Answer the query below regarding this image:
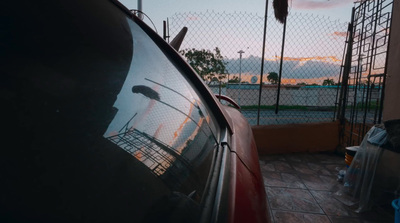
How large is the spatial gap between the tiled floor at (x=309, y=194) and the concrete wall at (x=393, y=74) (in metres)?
1.21

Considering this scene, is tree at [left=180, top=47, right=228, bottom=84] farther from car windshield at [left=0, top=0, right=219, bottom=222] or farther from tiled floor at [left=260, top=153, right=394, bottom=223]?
car windshield at [left=0, top=0, right=219, bottom=222]

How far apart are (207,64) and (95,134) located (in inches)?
205

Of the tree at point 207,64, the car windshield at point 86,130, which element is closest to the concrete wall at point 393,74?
the tree at point 207,64

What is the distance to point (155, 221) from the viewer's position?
0.50 m

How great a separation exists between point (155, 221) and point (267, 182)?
3125 mm

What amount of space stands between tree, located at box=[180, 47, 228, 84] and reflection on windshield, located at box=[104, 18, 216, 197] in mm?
3954

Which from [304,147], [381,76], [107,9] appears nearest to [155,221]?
[107,9]

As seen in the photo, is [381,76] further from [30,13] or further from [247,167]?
[30,13]

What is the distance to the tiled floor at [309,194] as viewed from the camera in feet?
8.25

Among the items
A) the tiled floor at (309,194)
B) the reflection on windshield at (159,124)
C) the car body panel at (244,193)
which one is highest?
the reflection on windshield at (159,124)

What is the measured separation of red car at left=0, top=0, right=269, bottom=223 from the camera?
39 centimetres

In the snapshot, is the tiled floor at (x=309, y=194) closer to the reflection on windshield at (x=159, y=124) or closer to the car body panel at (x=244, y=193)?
the car body panel at (x=244, y=193)

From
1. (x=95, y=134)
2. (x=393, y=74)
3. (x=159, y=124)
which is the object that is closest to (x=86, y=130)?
(x=95, y=134)

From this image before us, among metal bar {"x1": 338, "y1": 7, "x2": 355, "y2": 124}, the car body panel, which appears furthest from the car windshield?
metal bar {"x1": 338, "y1": 7, "x2": 355, "y2": 124}
